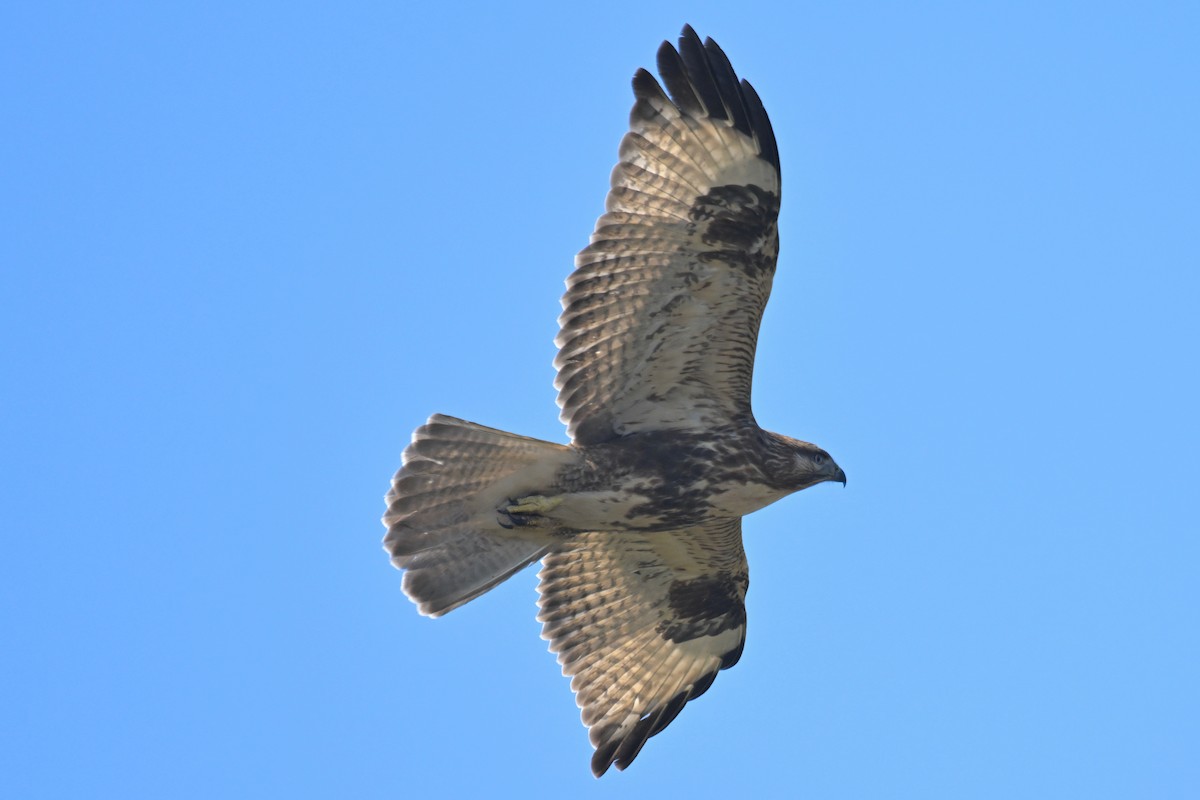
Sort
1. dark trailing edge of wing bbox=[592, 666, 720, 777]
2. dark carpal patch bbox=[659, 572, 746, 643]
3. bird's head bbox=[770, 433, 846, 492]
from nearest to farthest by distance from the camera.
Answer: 1. bird's head bbox=[770, 433, 846, 492]
2. dark trailing edge of wing bbox=[592, 666, 720, 777]
3. dark carpal patch bbox=[659, 572, 746, 643]

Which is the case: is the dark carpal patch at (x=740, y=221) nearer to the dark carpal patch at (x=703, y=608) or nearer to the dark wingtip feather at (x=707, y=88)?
the dark wingtip feather at (x=707, y=88)

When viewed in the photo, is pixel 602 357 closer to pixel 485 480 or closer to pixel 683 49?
pixel 485 480

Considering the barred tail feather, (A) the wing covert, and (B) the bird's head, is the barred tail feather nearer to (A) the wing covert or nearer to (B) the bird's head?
(A) the wing covert

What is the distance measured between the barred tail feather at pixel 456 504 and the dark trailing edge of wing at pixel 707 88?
6.82 ft

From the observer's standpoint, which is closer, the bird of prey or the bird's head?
the bird of prey

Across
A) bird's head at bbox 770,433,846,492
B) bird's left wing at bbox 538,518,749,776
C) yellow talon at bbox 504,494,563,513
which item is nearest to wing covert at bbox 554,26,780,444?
bird's head at bbox 770,433,846,492

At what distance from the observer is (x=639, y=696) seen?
11672 mm

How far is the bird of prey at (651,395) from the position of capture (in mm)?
10203

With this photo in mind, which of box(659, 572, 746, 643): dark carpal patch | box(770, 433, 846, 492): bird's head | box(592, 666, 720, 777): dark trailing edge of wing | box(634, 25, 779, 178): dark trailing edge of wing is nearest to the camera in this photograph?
Answer: box(634, 25, 779, 178): dark trailing edge of wing

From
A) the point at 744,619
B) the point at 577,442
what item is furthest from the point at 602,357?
the point at 744,619

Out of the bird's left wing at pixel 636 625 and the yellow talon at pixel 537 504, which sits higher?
the yellow talon at pixel 537 504

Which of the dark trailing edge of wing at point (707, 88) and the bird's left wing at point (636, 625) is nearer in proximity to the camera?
the dark trailing edge of wing at point (707, 88)

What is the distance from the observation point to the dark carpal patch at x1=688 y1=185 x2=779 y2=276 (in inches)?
402

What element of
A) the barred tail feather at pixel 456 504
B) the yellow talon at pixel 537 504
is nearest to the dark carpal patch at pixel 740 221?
the barred tail feather at pixel 456 504
